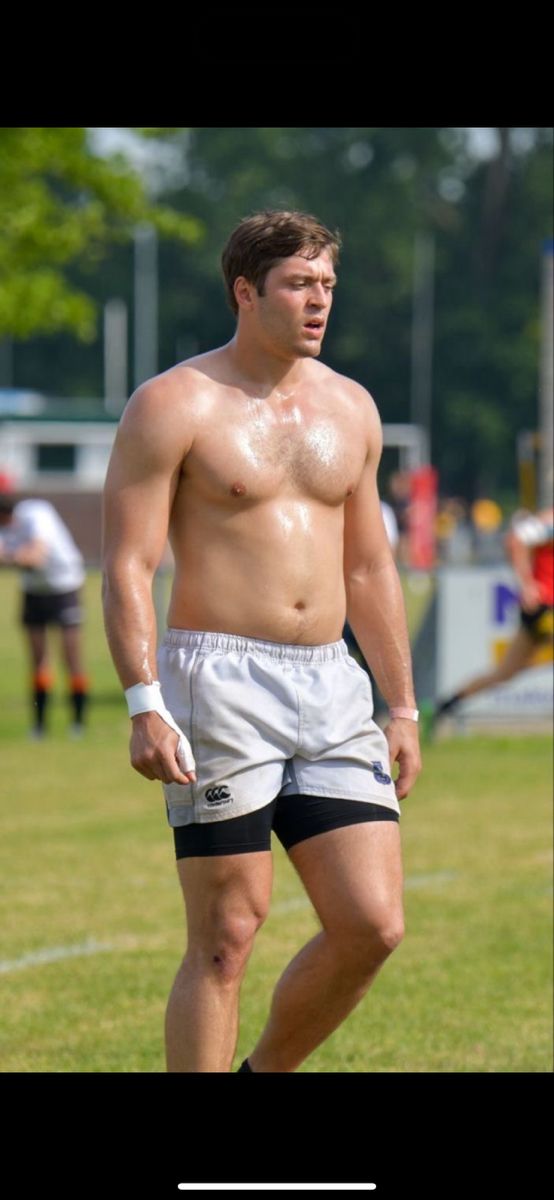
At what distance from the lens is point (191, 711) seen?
15.4ft

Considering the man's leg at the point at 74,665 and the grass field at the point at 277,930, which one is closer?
the grass field at the point at 277,930

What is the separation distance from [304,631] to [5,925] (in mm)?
4076

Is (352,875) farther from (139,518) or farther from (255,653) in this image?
(139,518)

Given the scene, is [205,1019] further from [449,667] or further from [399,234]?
[399,234]

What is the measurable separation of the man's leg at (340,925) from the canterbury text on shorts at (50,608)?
11.4 metres

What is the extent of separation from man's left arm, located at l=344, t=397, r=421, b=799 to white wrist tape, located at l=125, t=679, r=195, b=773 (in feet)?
2.32

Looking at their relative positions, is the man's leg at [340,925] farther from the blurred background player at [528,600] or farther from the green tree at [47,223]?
the green tree at [47,223]

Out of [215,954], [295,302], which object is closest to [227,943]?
[215,954]

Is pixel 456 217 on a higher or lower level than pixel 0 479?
higher

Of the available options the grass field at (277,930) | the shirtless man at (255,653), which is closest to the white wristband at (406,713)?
the shirtless man at (255,653)

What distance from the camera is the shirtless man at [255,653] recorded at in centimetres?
465

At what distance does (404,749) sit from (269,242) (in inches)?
51.6
